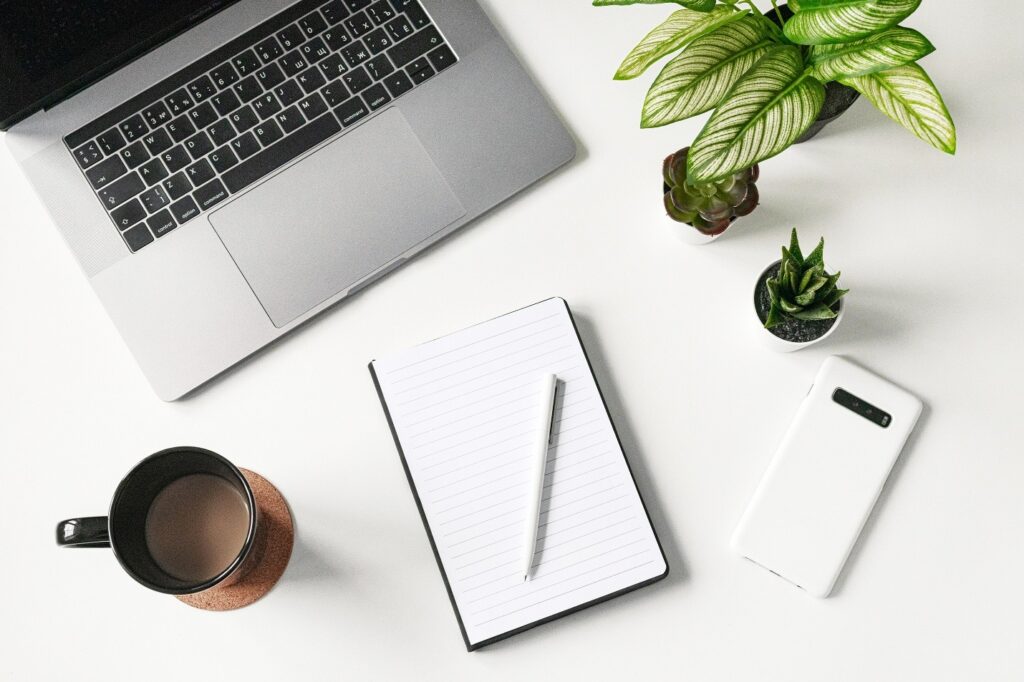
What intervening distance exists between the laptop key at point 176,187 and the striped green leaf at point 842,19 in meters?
0.54

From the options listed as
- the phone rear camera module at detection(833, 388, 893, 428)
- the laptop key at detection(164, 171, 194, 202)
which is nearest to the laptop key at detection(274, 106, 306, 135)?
the laptop key at detection(164, 171, 194, 202)

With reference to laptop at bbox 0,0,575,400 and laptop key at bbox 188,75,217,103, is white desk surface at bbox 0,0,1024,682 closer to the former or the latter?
laptop at bbox 0,0,575,400

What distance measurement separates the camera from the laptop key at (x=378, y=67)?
75 cm

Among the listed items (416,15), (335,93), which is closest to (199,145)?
(335,93)

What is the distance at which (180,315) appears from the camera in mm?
711

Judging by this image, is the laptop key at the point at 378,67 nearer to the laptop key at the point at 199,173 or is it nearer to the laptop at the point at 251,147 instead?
the laptop at the point at 251,147

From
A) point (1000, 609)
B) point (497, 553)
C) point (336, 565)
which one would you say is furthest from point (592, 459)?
point (1000, 609)

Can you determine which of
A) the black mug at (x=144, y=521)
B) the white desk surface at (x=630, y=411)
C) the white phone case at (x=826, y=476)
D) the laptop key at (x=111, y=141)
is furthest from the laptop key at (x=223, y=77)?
the white phone case at (x=826, y=476)

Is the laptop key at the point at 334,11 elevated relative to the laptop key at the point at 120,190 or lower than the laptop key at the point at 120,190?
elevated

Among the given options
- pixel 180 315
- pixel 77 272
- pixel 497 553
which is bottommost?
pixel 497 553

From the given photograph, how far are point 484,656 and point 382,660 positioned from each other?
0.30 ft

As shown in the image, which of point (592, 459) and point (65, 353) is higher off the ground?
point (65, 353)

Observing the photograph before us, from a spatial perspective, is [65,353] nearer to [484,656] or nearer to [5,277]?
[5,277]

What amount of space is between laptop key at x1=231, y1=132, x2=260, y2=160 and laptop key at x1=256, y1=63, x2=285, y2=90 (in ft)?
0.17
